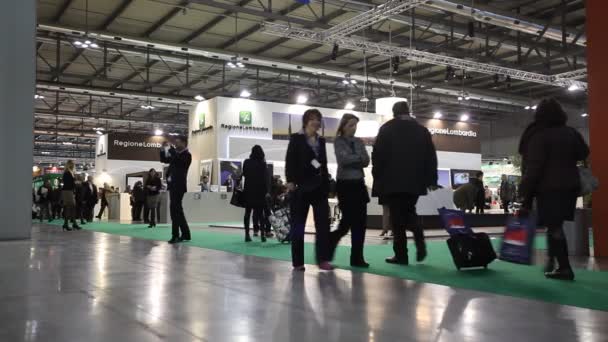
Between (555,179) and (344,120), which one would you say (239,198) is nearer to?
(344,120)

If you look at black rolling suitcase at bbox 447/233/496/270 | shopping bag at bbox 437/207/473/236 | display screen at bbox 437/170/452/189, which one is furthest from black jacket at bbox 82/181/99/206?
display screen at bbox 437/170/452/189

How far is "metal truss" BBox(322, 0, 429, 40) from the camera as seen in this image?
37.7 ft

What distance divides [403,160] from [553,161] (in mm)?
1185

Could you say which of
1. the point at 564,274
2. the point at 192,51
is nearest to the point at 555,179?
the point at 564,274

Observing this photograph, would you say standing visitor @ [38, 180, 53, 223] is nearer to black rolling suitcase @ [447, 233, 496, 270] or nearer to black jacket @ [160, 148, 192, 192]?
black jacket @ [160, 148, 192, 192]

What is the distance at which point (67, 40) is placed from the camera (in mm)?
15797

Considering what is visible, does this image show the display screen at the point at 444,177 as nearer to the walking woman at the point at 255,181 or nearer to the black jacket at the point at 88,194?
the black jacket at the point at 88,194

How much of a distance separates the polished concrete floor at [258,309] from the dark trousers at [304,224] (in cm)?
21

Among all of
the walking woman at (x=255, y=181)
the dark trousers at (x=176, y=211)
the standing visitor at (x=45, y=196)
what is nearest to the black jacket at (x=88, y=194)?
the standing visitor at (x=45, y=196)

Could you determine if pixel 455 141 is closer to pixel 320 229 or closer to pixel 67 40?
pixel 67 40

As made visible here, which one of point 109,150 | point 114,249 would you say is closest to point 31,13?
point 114,249

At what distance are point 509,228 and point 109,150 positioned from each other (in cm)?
2343

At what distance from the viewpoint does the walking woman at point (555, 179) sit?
12.9 ft

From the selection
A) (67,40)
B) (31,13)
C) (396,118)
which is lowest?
(396,118)
